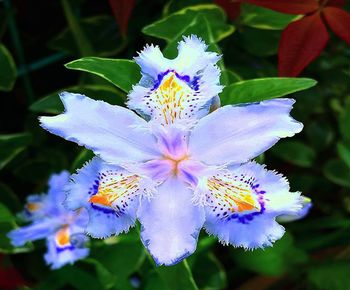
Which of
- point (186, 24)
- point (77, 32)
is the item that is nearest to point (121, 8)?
point (186, 24)

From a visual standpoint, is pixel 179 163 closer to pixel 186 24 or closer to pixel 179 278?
pixel 179 278

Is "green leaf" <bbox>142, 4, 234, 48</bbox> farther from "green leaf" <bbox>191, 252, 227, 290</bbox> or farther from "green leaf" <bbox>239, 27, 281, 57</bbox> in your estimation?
"green leaf" <bbox>191, 252, 227, 290</bbox>

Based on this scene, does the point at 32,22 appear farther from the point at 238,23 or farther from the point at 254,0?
the point at 254,0

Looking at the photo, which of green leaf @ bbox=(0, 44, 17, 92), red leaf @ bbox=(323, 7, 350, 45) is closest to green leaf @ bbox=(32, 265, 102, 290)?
green leaf @ bbox=(0, 44, 17, 92)

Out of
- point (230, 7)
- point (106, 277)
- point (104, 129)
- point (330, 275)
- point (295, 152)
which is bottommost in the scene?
point (330, 275)

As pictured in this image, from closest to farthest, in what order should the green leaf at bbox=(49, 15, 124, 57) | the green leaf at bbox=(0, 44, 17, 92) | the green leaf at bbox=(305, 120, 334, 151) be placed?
1. the green leaf at bbox=(0, 44, 17, 92)
2. the green leaf at bbox=(49, 15, 124, 57)
3. the green leaf at bbox=(305, 120, 334, 151)

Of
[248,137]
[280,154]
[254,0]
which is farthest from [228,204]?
[280,154]
